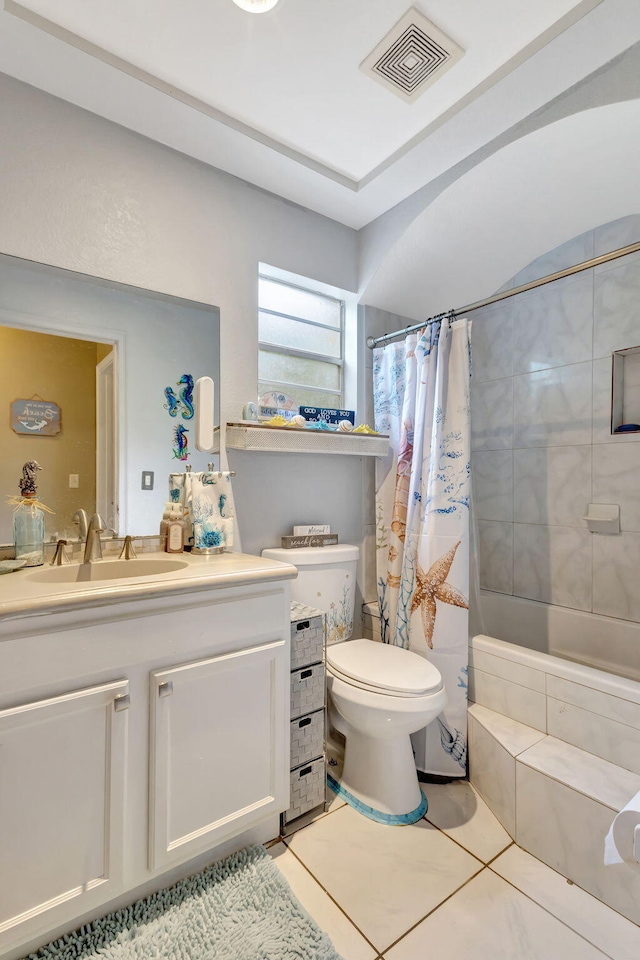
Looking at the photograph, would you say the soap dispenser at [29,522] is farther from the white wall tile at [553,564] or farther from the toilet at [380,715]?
the white wall tile at [553,564]

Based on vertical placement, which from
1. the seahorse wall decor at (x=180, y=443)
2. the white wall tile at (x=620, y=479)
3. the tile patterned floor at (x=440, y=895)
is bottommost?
the tile patterned floor at (x=440, y=895)

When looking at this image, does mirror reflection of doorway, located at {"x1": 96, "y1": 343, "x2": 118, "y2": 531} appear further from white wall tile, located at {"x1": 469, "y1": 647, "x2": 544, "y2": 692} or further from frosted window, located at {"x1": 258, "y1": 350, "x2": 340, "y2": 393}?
white wall tile, located at {"x1": 469, "y1": 647, "x2": 544, "y2": 692}

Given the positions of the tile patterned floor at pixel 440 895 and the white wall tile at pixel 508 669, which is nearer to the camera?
the tile patterned floor at pixel 440 895

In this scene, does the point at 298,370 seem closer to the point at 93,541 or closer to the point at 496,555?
the point at 93,541

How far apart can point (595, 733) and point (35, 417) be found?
80.8 inches

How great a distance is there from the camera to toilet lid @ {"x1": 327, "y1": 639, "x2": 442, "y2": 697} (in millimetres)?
1510

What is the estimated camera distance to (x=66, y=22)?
51.0 inches

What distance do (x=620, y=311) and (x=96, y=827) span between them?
8.65 ft

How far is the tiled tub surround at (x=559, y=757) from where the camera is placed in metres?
1.27

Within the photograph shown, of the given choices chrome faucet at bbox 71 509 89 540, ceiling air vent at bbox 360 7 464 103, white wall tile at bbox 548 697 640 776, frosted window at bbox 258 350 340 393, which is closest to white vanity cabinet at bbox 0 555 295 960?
chrome faucet at bbox 71 509 89 540

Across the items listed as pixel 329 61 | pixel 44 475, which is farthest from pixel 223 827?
pixel 329 61

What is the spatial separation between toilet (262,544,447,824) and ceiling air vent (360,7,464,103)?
1.67m

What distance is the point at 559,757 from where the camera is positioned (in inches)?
57.1

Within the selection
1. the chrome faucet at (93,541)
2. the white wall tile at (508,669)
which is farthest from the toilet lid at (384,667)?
the chrome faucet at (93,541)
